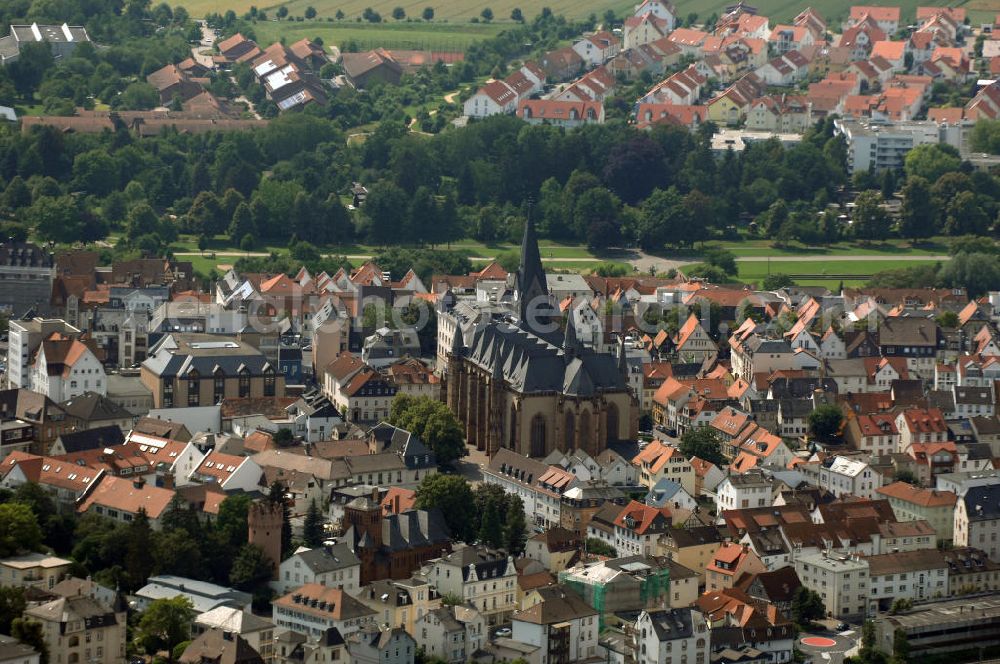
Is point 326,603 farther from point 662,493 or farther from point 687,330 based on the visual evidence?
point 687,330

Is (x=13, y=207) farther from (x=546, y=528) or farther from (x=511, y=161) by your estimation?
(x=546, y=528)

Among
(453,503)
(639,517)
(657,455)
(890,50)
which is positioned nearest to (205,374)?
(453,503)

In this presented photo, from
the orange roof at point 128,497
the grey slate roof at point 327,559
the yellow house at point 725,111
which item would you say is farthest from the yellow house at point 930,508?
the yellow house at point 725,111

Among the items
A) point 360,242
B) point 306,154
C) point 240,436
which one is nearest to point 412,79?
point 306,154

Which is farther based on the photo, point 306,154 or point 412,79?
point 412,79

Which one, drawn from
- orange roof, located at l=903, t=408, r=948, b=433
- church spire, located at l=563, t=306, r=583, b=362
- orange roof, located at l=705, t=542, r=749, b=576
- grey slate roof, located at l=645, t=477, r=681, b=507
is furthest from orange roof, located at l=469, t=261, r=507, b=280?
orange roof, located at l=705, t=542, r=749, b=576

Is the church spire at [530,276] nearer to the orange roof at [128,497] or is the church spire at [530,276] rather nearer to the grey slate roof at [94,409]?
the grey slate roof at [94,409]

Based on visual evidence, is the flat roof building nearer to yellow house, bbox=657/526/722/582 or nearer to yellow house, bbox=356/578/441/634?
yellow house, bbox=657/526/722/582

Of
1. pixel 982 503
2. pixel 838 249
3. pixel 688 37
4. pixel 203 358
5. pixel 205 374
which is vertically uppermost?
pixel 688 37

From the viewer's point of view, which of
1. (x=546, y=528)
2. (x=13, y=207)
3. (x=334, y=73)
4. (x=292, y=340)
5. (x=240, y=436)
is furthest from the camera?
(x=334, y=73)

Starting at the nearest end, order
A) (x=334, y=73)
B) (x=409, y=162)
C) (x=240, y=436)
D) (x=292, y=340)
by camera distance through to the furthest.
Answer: (x=240, y=436)
(x=292, y=340)
(x=409, y=162)
(x=334, y=73)
